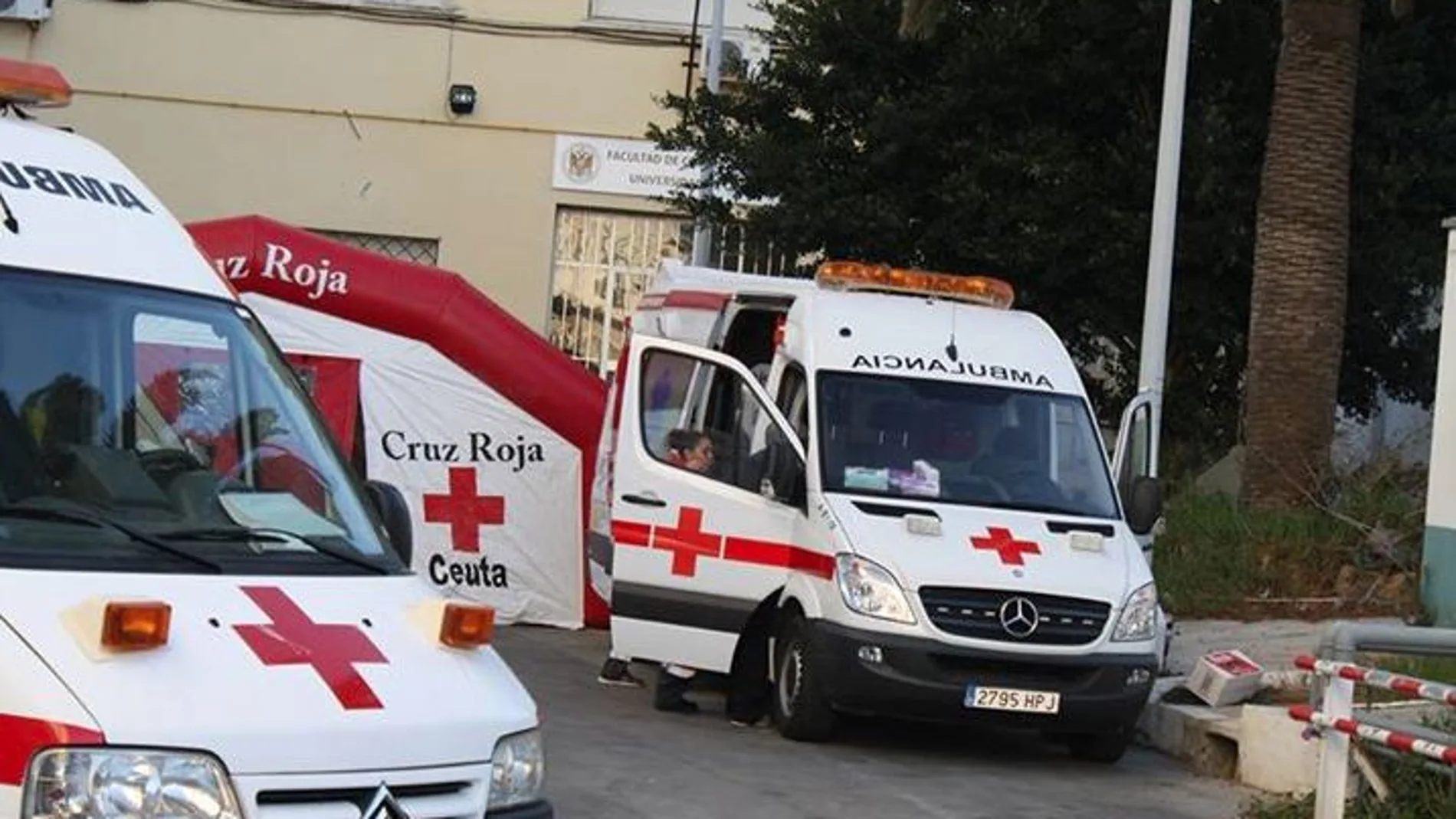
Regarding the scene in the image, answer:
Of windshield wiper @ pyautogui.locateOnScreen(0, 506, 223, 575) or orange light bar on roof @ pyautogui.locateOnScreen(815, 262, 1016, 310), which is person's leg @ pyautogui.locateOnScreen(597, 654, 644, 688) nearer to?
orange light bar on roof @ pyautogui.locateOnScreen(815, 262, 1016, 310)

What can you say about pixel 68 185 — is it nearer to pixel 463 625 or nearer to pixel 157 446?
pixel 157 446

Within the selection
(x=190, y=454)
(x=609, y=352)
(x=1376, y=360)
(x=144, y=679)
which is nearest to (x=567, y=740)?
(x=190, y=454)

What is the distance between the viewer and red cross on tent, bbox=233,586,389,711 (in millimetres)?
5023

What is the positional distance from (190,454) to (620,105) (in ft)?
66.7

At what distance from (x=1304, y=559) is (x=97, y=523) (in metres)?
11.8

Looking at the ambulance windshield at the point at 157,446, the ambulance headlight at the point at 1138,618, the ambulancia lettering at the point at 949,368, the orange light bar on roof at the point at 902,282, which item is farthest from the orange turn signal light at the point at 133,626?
the orange light bar on roof at the point at 902,282

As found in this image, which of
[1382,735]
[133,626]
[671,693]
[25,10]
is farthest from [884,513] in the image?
[25,10]

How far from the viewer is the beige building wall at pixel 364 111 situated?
25516mm

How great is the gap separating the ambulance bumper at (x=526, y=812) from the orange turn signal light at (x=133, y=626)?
0.92 m

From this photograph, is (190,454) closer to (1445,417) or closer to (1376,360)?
(1445,417)

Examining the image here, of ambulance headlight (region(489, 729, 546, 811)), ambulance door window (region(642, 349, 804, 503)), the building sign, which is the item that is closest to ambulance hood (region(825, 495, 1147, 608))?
ambulance door window (region(642, 349, 804, 503))

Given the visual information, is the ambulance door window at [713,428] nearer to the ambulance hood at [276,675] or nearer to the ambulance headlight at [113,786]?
the ambulance hood at [276,675]

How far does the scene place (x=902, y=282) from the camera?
12.7m

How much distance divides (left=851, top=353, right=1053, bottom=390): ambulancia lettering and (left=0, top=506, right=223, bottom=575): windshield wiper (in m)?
6.95
